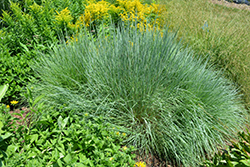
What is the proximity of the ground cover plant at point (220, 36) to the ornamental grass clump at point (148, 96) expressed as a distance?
106cm

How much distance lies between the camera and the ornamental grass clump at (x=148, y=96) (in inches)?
86.0

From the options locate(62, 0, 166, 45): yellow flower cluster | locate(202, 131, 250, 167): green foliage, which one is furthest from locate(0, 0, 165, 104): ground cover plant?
locate(202, 131, 250, 167): green foliage

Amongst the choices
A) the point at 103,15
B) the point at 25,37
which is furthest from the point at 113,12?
the point at 25,37

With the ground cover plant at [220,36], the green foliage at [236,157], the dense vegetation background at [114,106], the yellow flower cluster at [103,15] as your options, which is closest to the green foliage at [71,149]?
the dense vegetation background at [114,106]

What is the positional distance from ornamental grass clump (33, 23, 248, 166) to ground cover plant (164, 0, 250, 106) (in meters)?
1.06

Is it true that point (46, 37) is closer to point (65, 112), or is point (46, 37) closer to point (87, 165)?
point (65, 112)

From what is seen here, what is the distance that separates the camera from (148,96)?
2262mm

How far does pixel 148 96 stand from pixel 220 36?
2.62 metres

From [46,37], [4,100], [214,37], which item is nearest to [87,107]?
[4,100]

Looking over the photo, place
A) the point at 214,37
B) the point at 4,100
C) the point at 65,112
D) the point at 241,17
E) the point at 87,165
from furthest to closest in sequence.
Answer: the point at 241,17, the point at 214,37, the point at 4,100, the point at 65,112, the point at 87,165

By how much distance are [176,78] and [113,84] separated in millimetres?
804

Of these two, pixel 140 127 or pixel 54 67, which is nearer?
pixel 140 127

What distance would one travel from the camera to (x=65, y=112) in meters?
2.36

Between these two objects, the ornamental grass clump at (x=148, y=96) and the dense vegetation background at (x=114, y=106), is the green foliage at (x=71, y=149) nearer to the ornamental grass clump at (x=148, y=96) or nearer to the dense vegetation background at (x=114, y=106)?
the dense vegetation background at (x=114, y=106)
